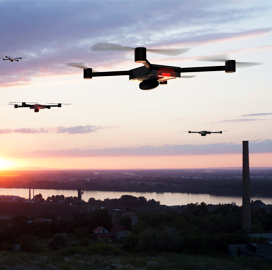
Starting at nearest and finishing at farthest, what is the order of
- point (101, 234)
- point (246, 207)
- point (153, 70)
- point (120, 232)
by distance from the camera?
point (153, 70) → point (246, 207) → point (101, 234) → point (120, 232)

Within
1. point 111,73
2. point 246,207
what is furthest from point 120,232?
point 111,73

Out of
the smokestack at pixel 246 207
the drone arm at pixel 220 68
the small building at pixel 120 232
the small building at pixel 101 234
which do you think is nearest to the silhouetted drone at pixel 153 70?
the drone arm at pixel 220 68

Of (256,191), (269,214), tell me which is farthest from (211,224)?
(256,191)

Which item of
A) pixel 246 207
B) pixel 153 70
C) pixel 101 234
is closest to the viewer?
pixel 153 70

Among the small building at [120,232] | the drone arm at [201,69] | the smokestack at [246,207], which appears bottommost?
the small building at [120,232]

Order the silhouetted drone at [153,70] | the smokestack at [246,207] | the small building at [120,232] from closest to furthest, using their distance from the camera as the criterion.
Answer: the silhouetted drone at [153,70] < the smokestack at [246,207] < the small building at [120,232]

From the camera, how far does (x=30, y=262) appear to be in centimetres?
2398

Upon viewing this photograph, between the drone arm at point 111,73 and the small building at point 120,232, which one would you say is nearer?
the drone arm at point 111,73

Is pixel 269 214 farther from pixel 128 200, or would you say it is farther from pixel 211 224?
pixel 128 200

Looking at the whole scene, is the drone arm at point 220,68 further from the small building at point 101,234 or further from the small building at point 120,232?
the small building at point 120,232

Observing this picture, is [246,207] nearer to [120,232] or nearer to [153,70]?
[120,232]

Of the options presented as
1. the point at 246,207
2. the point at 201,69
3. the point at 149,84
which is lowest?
the point at 246,207

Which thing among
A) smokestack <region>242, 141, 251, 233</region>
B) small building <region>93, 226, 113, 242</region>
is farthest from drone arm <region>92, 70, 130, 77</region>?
small building <region>93, 226, 113, 242</region>

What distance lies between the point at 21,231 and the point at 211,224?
102 feet
